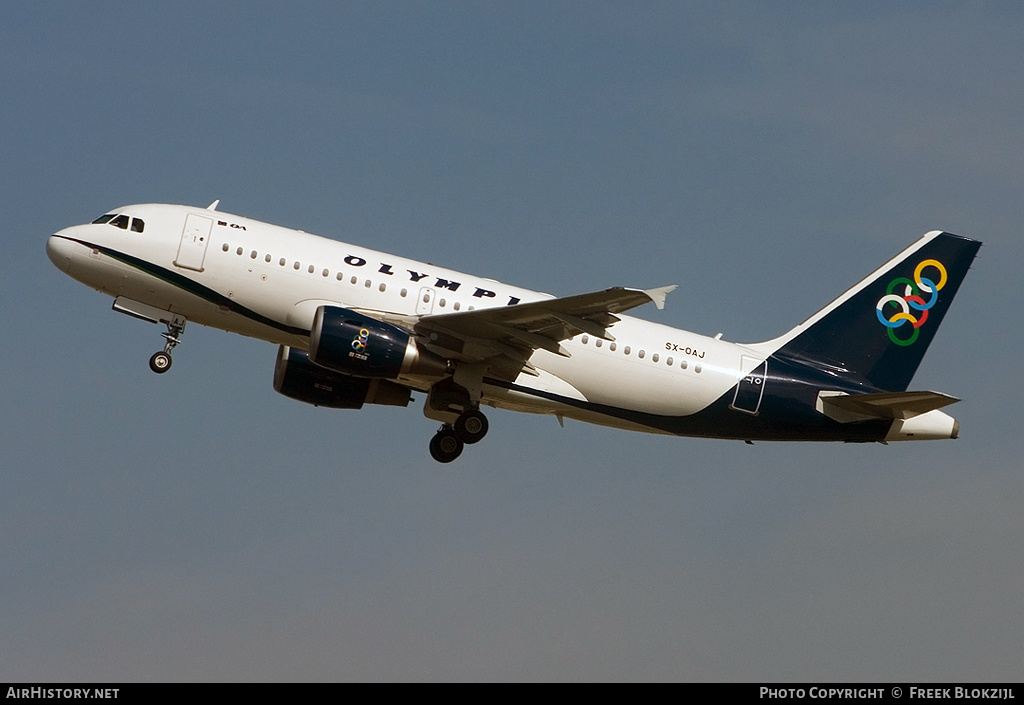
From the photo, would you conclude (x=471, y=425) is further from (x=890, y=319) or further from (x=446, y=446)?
(x=890, y=319)

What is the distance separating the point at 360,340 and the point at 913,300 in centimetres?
1632

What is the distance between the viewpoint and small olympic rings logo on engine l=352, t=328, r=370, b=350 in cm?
3086

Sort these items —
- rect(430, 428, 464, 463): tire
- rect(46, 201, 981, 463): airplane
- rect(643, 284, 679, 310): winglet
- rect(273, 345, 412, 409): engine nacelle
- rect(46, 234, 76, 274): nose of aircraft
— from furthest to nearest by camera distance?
1. rect(273, 345, 412, 409): engine nacelle
2. rect(430, 428, 464, 463): tire
3. rect(46, 234, 76, 274): nose of aircraft
4. rect(46, 201, 981, 463): airplane
5. rect(643, 284, 679, 310): winglet

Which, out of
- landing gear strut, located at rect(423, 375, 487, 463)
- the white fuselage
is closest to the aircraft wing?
landing gear strut, located at rect(423, 375, 487, 463)

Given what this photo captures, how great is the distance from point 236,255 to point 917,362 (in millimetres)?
19051

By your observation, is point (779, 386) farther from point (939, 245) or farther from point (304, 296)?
point (304, 296)

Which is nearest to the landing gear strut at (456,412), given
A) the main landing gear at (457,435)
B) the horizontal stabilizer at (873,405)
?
the main landing gear at (457,435)

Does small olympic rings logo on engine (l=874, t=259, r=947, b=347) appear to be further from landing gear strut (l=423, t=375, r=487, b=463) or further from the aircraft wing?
landing gear strut (l=423, t=375, r=487, b=463)

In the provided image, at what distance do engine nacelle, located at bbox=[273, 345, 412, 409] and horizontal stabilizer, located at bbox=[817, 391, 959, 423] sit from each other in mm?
11454

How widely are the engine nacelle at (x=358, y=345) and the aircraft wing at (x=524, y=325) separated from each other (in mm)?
814

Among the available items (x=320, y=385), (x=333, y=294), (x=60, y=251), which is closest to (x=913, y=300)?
(x=333, y=294)

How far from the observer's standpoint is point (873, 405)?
110ft
